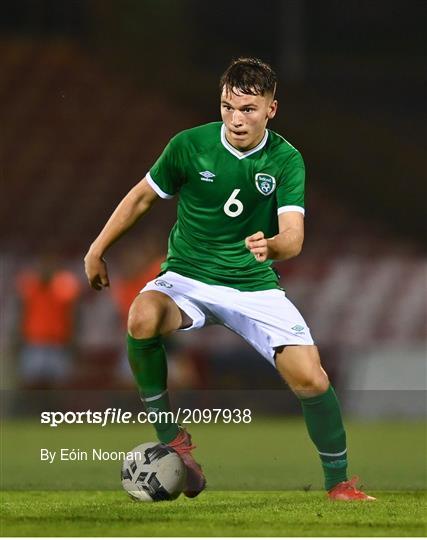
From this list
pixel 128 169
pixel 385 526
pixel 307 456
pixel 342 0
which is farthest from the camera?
pixel 342 0

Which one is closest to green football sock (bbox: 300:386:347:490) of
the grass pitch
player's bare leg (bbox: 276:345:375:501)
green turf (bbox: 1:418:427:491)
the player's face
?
player's bare leg (bbox: 276:345:375:501)

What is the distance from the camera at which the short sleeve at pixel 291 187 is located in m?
6.66

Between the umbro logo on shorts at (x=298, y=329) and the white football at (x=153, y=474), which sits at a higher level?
the umbro logo on shorts at (x=298, y=329)

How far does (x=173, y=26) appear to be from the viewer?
17.9 m

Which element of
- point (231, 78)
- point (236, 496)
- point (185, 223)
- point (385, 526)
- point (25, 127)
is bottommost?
point (25, 127)

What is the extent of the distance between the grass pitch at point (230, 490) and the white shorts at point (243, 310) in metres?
0.79

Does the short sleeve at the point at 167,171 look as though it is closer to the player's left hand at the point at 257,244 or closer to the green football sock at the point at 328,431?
the player's left hand at the point at 257,244

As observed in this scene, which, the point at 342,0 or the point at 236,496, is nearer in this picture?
the point at 236,496

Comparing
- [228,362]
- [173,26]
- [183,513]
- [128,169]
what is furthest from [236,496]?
[173,26]

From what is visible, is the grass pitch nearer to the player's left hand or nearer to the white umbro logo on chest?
the player's left hand

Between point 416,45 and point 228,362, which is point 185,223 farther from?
point 416,45

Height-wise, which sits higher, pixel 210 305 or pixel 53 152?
pixel 210 305

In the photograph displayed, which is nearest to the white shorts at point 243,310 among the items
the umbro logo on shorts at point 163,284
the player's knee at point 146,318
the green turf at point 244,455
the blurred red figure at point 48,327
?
the umbro logo on shorts at point 163,284

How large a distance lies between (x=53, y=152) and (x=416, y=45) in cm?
485
